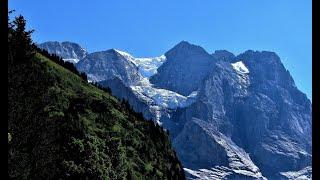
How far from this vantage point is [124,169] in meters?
164

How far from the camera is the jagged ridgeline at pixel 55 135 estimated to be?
158 ft

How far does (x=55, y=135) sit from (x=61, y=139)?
56.2m

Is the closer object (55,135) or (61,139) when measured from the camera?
(55,135)

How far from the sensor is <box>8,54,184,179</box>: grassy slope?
48.3 m

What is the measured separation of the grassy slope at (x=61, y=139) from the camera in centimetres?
4828

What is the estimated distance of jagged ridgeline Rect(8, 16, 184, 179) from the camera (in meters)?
48.3

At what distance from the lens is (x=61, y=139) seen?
130 m

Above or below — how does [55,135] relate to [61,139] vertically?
below
